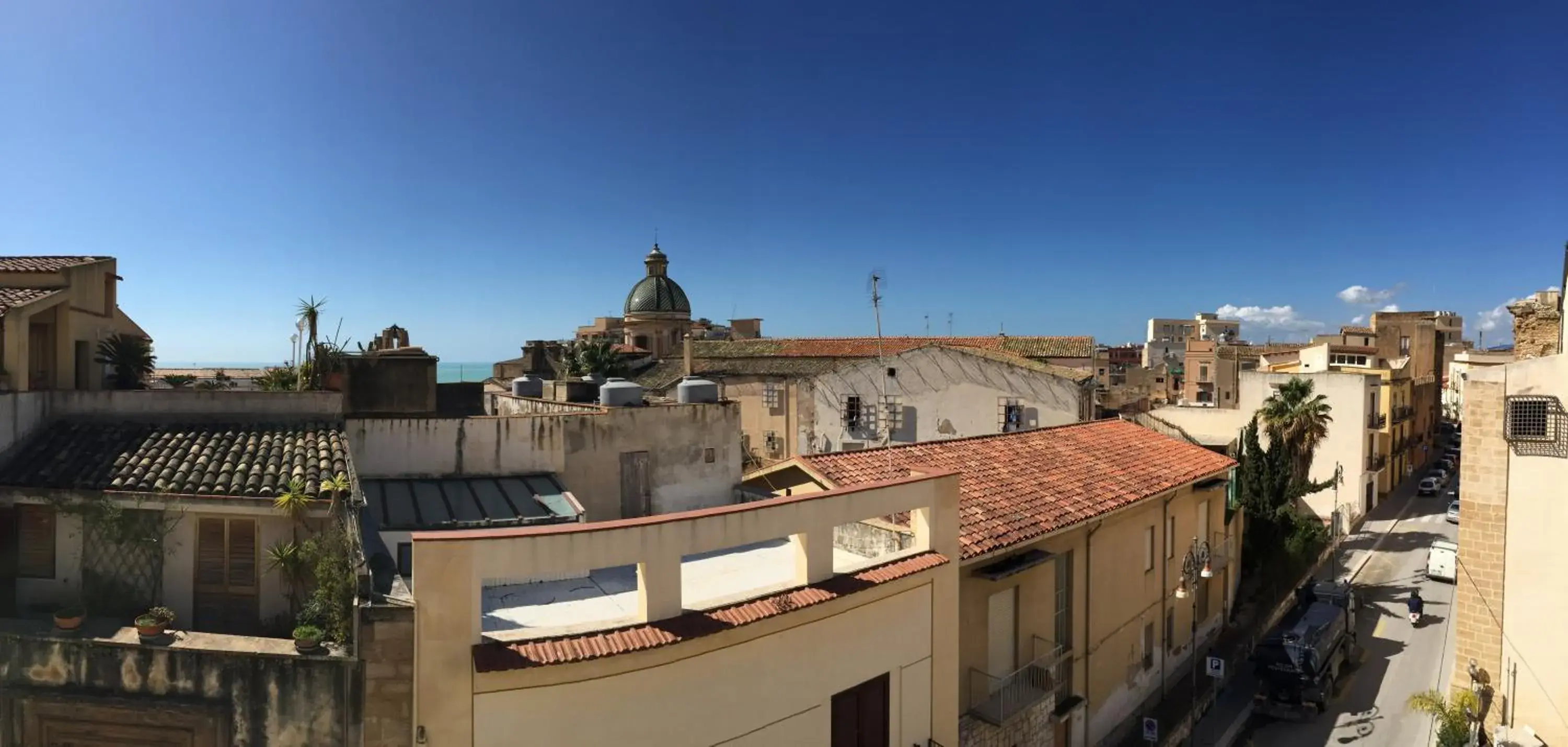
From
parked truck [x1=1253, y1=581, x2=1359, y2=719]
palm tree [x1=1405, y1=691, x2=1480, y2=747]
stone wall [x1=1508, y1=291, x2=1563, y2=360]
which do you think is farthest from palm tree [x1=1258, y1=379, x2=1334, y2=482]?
palm tree [x1=1405, y1=691, x2=1480, y2=747]

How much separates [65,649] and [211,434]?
3773 millimetres

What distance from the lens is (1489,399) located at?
17.8 m

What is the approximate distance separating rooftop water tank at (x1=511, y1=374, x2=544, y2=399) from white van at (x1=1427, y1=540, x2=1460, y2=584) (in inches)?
1233

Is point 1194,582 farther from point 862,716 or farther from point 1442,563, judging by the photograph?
point 1442,563

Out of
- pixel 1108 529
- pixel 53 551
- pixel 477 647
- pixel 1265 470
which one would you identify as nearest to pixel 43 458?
pixel 53 551

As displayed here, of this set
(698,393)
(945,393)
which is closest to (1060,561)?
(698,393)

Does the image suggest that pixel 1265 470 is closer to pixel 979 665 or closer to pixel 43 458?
pixel 979 665

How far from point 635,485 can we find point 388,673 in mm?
8470

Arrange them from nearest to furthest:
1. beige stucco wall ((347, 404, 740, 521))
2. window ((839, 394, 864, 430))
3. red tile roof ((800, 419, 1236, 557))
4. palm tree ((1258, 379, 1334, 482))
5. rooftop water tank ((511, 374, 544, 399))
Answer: red tile roof ((800, 419, 1236, 557)), beige stucco wall ((347, 404, 740, 521)), rooftop water tank ((511, 374, 544, 399)), window ((839, 394, 864, 430)), palm tree ((1258, 379, 1334, 482))

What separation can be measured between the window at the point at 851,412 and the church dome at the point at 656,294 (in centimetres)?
2813

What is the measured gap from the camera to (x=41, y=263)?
1336 cm

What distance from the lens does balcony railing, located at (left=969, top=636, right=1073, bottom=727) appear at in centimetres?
1202

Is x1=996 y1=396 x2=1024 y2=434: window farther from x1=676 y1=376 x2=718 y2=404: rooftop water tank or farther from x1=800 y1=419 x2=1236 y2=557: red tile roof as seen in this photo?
x1=676 y1=376 x2=718 y2=404: rooftop water tank

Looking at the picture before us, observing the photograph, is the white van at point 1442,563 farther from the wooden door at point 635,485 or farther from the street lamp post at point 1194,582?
the wooden door at point 635,485
